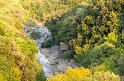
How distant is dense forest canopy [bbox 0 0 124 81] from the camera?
4838cm

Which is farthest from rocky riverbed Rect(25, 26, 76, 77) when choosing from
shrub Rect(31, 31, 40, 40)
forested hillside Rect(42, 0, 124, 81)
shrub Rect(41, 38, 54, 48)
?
shrub Rect(31, 31, 40, 40)

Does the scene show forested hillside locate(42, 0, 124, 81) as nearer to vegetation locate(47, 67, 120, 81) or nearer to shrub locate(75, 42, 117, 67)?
shrub locate(75, 42, 117, 67)

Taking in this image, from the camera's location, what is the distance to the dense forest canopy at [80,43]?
159 feet

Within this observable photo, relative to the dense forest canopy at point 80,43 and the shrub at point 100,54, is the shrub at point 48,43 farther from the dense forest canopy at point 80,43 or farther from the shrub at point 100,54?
the shrub at point 100,54

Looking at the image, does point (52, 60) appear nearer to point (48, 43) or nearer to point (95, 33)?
point (95, 33)

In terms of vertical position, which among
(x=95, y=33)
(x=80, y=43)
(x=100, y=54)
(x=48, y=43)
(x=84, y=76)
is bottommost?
(x=48, y=43)

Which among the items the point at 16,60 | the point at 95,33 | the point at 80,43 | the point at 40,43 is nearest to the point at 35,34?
the point at 40,43

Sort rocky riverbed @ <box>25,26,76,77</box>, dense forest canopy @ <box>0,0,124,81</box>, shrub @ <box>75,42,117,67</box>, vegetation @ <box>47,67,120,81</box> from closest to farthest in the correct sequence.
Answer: vegetation @ <box>47,67,120,81</box>
dense forest canopy @ <box>0,0,124,81</box>
shrub @ <box>75,42,117,67</box>
rocky riverbed @ <box>25,26,76,77</box>

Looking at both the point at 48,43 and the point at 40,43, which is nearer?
the point at 48,43

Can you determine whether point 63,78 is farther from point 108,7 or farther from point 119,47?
point 108,7

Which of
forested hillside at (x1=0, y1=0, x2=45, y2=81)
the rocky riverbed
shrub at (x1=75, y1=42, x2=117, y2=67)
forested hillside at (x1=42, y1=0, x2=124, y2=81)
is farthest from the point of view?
the rocky riverbed

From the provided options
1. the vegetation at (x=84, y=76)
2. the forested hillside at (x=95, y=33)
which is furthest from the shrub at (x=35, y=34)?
the vegetation at (x=84, y=76)

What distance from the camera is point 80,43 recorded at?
252ft

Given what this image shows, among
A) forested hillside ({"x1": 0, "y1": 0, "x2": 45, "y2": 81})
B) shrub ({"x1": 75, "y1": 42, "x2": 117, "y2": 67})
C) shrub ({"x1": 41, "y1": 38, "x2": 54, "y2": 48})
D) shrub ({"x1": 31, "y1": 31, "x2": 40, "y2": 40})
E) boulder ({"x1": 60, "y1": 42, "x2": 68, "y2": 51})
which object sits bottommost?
shrub ({"x1": 31, "y1": 31, "x2": 40, "y2": 40})
